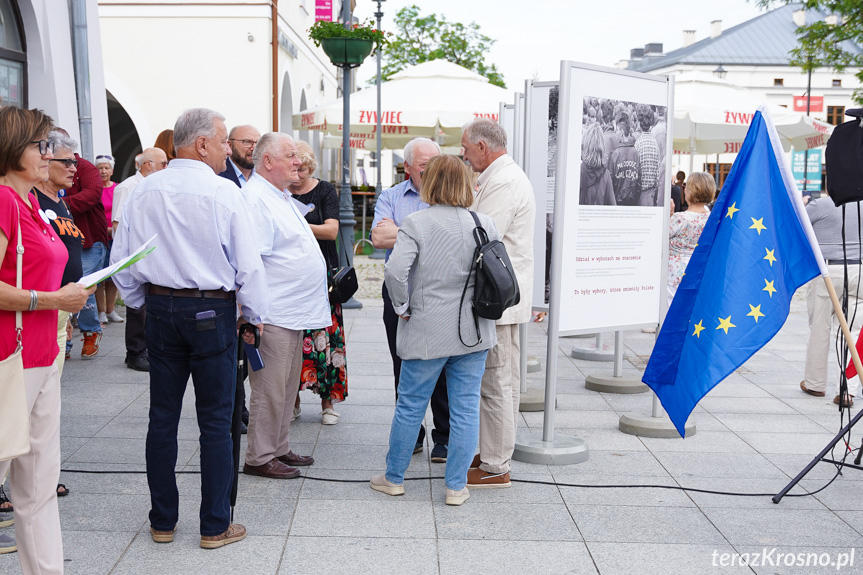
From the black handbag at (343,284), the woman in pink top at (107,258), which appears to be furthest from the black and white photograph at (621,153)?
the woman in pink top at (107,258)

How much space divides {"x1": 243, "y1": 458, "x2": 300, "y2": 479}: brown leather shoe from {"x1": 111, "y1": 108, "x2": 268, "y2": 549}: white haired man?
919 millimetres

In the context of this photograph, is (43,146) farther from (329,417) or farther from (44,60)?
(44,60)

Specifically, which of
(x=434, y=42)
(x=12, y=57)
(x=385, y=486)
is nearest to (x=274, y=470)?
(x=385, y=486)

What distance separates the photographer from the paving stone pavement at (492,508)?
152 inches

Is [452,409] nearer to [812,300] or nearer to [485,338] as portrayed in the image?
[485,338]

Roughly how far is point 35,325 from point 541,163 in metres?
4.34

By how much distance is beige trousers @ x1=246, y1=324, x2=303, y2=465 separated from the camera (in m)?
4.92

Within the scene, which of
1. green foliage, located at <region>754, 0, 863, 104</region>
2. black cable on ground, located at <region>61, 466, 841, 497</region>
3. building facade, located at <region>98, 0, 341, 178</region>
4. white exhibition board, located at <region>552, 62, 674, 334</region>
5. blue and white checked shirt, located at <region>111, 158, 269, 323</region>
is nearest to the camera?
blue and white checked shirt, located at <region>111, 158, 269, 323</region>

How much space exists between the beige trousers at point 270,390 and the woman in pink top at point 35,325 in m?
1.69

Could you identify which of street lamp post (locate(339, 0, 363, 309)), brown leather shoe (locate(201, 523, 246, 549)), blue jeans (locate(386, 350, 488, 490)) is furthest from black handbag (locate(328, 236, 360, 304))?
street lamp post (locate(339, 0, 363, 309))

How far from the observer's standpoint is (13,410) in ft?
9.76

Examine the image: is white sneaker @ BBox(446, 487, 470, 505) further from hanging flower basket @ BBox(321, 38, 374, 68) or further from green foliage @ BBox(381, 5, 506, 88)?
green foliage @ BBox(381, 5, 506, 88)

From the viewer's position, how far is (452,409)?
459 cm

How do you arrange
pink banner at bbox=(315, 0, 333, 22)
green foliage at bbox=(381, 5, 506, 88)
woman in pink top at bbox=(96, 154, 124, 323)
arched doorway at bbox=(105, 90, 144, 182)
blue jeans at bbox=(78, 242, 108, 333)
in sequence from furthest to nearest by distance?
green foliage at bbox=(381, 5, 506, 88) → pink banner at bbox=(315, 0, 333, 22) → arched doorway at bbox=(105, 90, 144, 182) → woman in pink top at bbox=(96, 154, 124, 323) → blue jeans at bbox=(78, 242, 108, 333)
